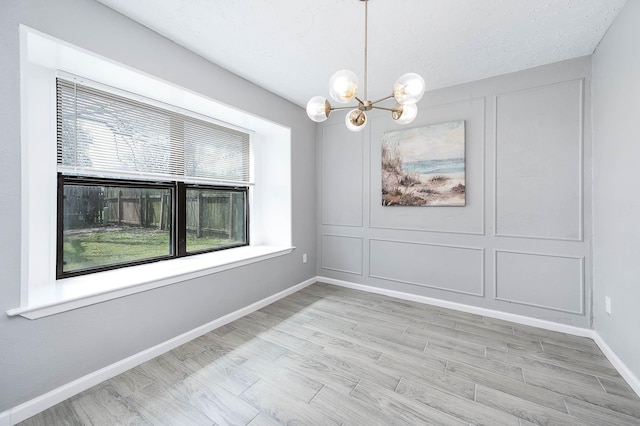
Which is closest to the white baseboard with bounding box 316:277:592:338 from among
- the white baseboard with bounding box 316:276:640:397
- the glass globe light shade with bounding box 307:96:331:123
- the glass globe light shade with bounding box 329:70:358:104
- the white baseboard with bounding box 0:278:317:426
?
the white baseboard with bounding box 316:276:640:397

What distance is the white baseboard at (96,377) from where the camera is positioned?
4.81 feet

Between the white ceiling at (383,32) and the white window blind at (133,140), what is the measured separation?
0.70 meters

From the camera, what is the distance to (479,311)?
292cm

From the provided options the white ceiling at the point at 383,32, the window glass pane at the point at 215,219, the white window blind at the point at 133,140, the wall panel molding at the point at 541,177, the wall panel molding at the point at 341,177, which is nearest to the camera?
the white ceiling at the point at 383,32

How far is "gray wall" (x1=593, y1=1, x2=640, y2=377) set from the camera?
5.67 ft

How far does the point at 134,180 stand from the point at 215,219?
982 millimetres

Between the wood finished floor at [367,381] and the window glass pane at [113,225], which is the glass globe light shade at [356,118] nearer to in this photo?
the wood finished floor at [367,381]

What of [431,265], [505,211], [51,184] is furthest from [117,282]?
[505,211]

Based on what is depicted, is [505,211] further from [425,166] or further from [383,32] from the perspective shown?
[383,32]

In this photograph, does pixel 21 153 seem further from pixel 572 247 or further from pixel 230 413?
pixel 572 247

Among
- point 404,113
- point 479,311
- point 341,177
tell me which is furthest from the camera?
point 341,177

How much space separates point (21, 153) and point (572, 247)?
432 cm

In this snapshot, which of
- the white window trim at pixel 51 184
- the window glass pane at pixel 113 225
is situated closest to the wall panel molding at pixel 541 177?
the white window trim at pixel 51 184

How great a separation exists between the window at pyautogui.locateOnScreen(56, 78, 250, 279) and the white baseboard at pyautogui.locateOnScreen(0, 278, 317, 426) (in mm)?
815
